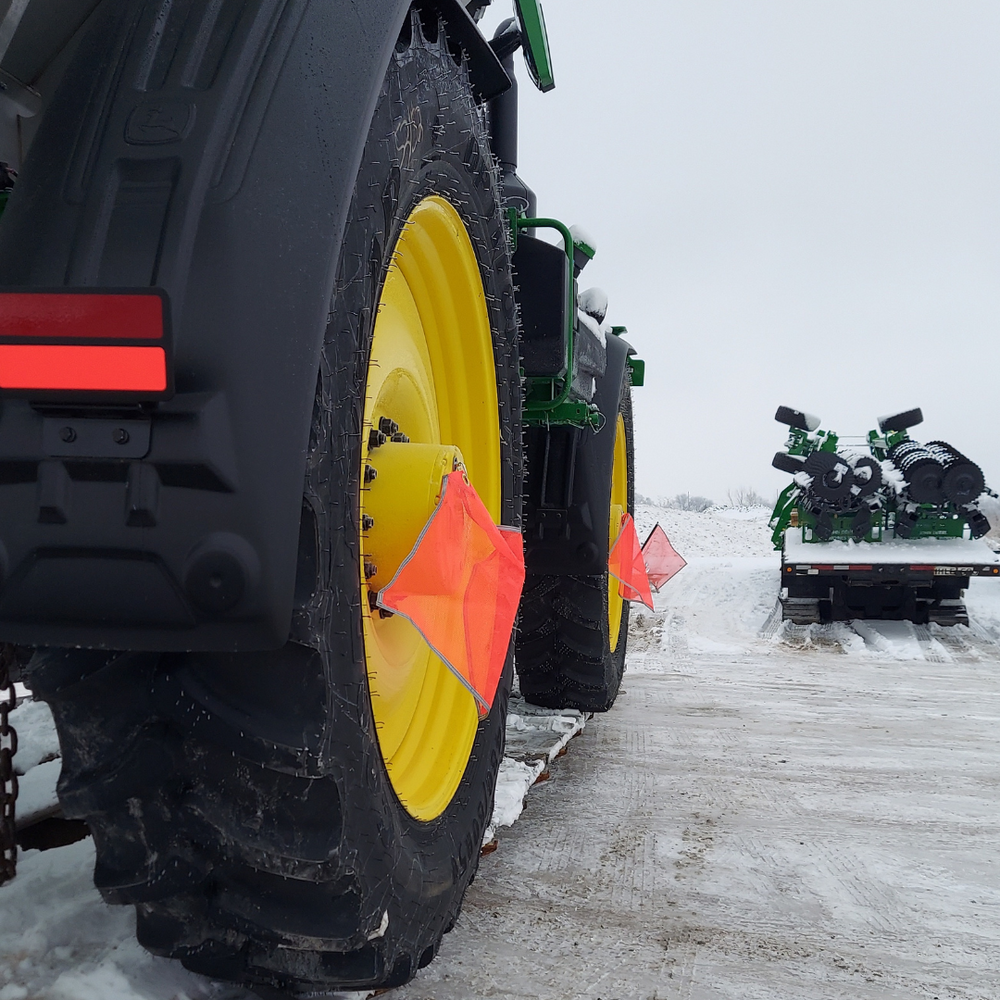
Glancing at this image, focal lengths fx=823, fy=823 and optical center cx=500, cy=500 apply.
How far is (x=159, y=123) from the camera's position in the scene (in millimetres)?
920

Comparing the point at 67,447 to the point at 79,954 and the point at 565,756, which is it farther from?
the point at 565,756

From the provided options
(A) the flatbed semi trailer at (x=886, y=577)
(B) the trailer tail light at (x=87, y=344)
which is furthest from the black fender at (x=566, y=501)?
(A) the flatbed semi trailer at (x=886, y=577)

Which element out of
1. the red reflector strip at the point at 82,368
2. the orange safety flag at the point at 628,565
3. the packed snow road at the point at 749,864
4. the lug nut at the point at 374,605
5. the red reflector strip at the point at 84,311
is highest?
the red reflector strip at the point at 84,311

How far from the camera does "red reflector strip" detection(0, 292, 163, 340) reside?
809mm

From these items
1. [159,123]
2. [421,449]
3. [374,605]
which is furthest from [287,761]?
[159,123]

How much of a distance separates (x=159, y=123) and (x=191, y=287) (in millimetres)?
218

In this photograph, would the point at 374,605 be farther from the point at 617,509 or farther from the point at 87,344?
the point at 617,509

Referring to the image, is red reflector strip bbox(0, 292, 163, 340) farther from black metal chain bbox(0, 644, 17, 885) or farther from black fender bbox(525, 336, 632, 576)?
black fender bbox(525, 336, 632, 576)

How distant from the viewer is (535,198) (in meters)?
2.62

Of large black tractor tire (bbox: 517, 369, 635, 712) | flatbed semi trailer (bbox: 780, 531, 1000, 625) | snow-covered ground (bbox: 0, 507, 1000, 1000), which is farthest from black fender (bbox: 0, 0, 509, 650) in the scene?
flatbed semi trailer (bbox: 780, 531, 1000, 625)

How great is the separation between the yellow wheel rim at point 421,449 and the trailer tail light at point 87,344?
53 centimetres

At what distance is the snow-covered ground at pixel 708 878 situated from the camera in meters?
1.63

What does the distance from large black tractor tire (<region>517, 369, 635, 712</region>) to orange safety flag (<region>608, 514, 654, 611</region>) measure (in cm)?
50

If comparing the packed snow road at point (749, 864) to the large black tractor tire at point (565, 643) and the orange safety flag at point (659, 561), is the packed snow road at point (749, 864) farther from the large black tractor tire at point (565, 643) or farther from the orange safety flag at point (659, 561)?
the orange safety flag at point (659, 561)
